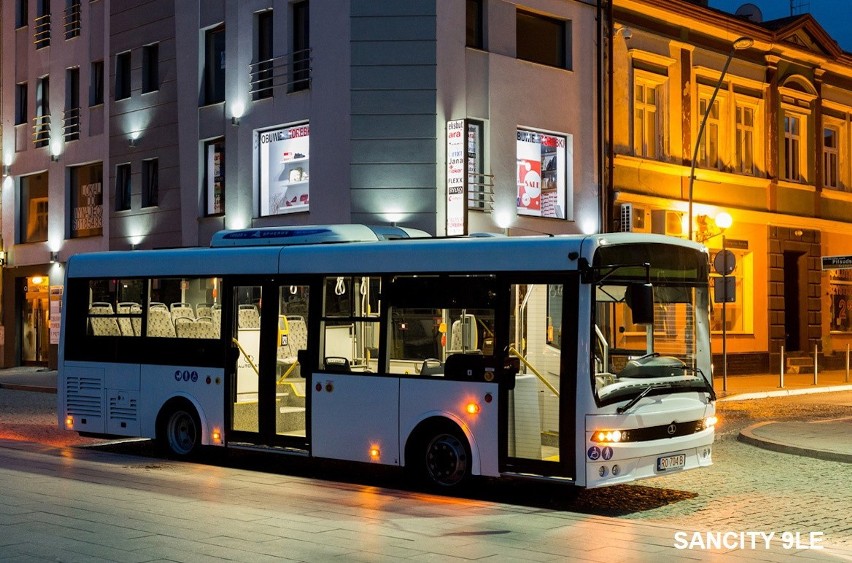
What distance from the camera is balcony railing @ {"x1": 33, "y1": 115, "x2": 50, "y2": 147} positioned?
128 feet

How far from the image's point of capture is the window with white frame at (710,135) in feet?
112

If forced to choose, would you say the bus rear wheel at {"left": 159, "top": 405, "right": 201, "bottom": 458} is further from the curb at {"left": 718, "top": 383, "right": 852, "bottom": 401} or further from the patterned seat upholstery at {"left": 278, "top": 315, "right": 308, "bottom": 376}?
the curb at {"left": 718, "top": 383, "right": 852, "bottom": 401}

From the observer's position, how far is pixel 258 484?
13016 millimetres

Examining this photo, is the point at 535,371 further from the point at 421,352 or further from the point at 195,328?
the point at 195,328

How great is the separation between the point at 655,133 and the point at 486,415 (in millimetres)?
21469

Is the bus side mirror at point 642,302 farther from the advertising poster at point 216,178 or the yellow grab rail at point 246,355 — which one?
the advertising poster at point 216,178

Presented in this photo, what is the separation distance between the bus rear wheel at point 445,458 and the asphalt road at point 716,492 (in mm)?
251

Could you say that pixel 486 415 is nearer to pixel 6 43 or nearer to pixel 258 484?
pixel 258 484

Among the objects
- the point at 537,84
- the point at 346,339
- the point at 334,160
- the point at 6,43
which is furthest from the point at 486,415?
the point at 6,43

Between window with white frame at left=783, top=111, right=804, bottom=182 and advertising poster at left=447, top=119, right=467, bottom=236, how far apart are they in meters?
15.0

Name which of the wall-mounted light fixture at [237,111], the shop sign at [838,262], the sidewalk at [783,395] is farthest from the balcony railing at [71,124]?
the shop sign at [838,262]

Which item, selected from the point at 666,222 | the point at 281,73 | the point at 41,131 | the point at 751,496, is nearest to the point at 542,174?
the point at 666,222

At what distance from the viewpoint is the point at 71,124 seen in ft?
124

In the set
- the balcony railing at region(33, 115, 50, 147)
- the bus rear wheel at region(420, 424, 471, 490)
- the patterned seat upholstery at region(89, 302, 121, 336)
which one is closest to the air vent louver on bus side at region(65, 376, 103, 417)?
the patterned seat upholstery at region(89, 302, 121, 336)
